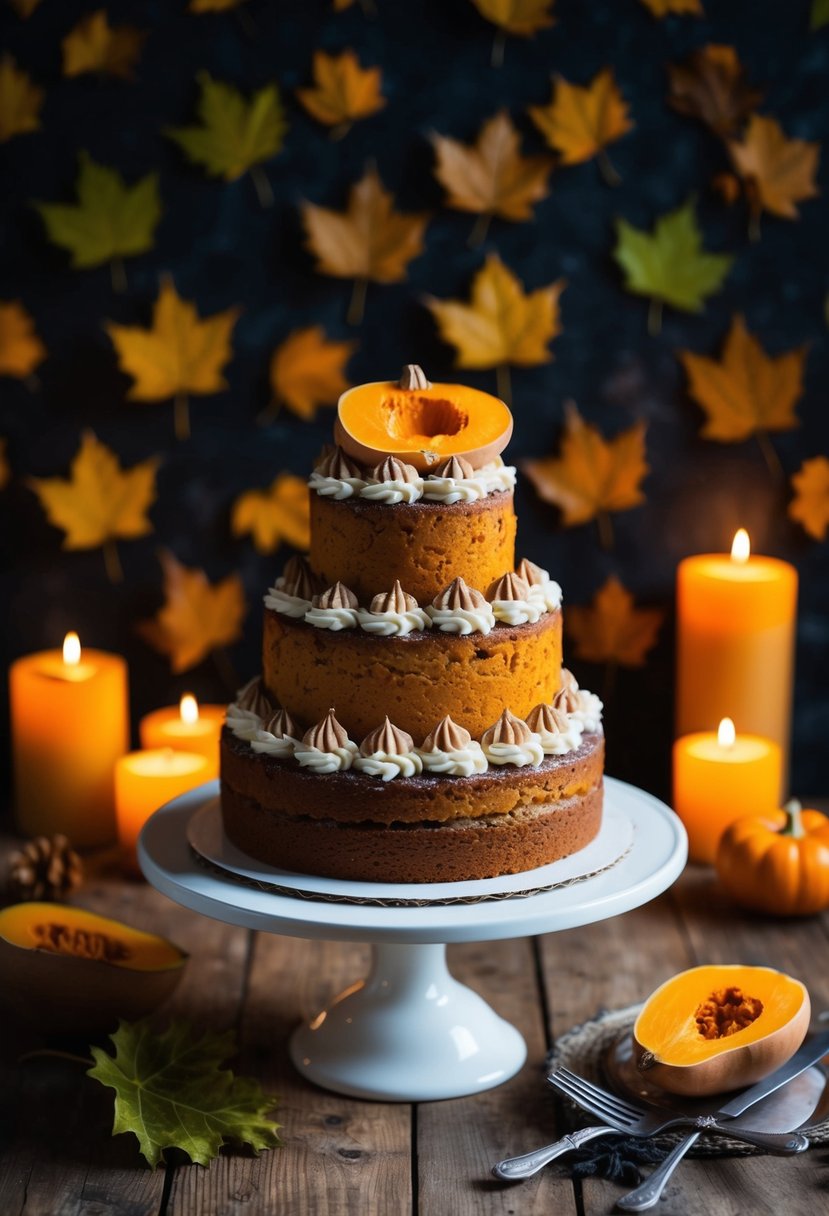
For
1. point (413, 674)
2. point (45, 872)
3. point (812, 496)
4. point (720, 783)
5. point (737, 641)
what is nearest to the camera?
point (413, 674)

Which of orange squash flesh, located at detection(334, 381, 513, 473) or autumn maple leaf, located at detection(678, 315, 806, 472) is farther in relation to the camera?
autumn maple leaf, located at detection(678, 315, 806, 472)

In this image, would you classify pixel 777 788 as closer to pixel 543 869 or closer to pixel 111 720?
pixel 543 869

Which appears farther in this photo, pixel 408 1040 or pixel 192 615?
pixel 192 615

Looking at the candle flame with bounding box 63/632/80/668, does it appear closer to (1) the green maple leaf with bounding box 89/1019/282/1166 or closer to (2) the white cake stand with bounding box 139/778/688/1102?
(2) the white cake stand with bounding box 139/778/688/1102

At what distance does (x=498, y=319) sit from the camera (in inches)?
114

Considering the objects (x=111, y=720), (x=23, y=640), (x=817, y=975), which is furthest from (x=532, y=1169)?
(x=23, y=640)

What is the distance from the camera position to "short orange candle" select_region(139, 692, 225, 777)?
9.38 feet

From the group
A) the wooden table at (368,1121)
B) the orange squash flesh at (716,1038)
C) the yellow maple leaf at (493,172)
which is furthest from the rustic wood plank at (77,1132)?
the yellow maple leaf at (493,172)

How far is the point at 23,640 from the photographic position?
3.05m

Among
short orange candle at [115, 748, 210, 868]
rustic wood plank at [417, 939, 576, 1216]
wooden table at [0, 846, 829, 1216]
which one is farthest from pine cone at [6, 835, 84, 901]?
rustic wood plank at [417, 939, 576, 1216]

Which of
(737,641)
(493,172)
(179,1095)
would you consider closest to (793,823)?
(737,641)

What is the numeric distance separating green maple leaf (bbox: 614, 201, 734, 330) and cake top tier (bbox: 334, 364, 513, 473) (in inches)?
39.8

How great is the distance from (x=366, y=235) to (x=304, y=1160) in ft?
5.52

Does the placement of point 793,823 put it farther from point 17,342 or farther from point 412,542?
point 17,342
